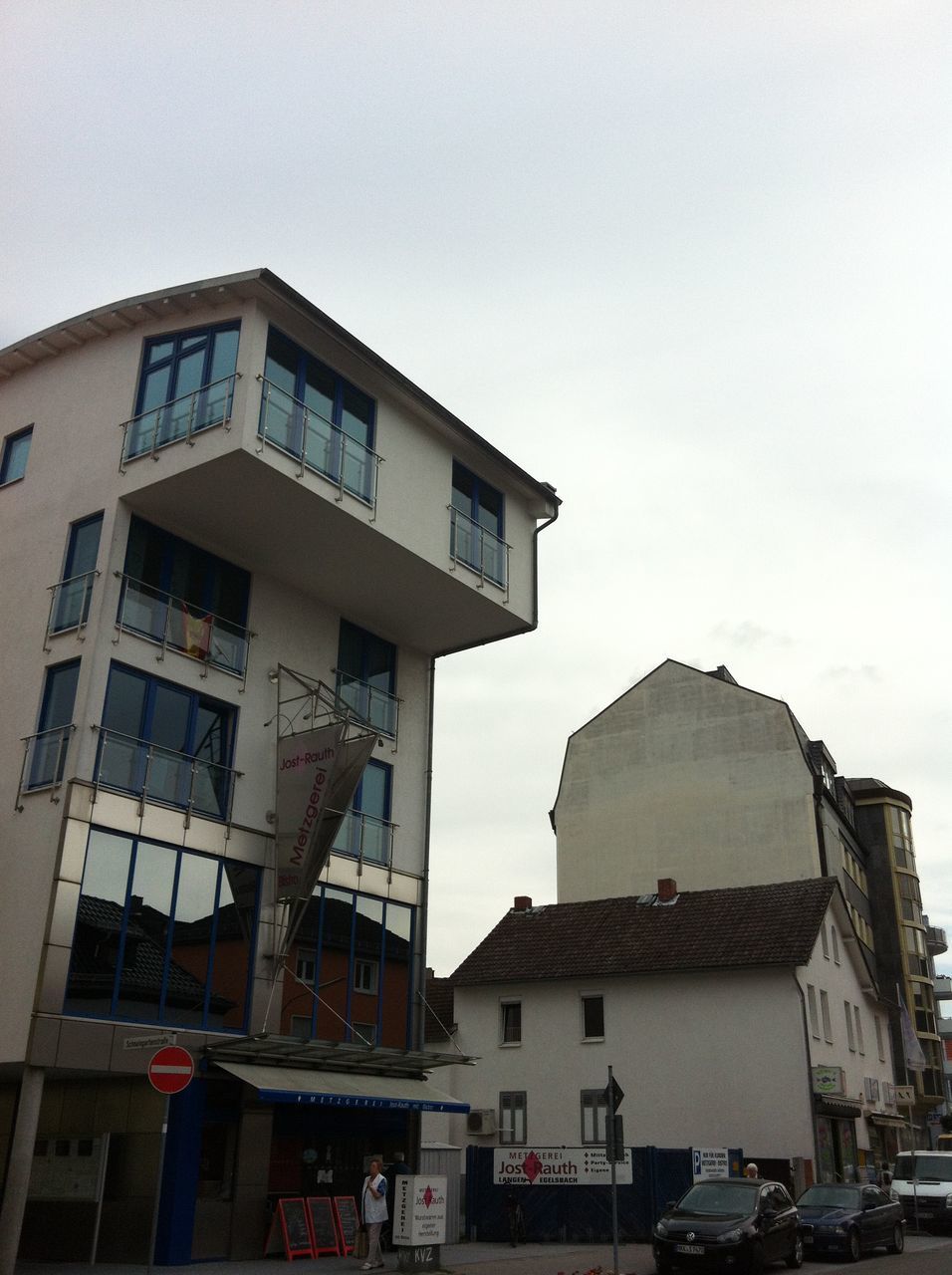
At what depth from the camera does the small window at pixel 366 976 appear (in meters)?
22.2

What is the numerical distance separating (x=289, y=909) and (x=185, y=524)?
278 inches

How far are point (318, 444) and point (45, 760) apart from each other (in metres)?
7.04

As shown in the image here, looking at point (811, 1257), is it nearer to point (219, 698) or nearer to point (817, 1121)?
point (817, 1121)

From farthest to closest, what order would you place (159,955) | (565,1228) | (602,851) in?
1. (602,851)
2. (565,1228)
3. (159,955)

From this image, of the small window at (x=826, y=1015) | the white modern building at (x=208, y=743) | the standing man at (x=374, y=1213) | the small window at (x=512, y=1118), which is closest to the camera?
the standing man at (x=374, y=1213)

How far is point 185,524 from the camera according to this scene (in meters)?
21.1

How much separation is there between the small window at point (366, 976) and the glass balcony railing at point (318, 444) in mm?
8640

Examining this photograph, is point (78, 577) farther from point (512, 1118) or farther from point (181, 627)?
point (512, 1118)

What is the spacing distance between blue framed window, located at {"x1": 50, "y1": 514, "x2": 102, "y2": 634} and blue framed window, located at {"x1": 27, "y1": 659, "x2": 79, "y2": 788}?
0.80 metres

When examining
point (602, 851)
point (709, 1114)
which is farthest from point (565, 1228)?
point (602, 851)

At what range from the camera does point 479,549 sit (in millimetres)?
24609

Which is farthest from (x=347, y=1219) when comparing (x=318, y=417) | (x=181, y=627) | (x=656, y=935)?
(x=656, y=935)

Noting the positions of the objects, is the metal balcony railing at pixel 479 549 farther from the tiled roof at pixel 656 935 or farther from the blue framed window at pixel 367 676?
the tiled roof at pixel 656 935

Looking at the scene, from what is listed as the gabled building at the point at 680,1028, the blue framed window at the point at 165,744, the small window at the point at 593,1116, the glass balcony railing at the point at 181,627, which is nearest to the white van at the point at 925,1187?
the gabled building at the point at 680,1028
